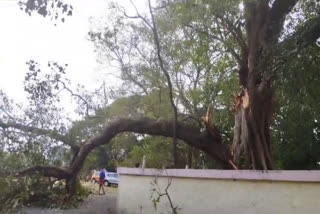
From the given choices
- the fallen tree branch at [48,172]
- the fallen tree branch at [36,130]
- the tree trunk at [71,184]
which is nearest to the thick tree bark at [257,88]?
the tree trunk at [71,184]

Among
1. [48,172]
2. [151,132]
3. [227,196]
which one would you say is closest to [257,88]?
[227,196]

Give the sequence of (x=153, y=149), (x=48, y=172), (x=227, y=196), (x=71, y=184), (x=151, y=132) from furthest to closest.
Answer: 1. (x=153, y=149)
2. (x=151, y=132)
3. (x=71, y=184)
4. (x=48, y=172)
5. (x=227, y=196)

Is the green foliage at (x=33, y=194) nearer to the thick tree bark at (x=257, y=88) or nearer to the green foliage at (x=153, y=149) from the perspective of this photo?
the green foliage at (x=153, y=149)

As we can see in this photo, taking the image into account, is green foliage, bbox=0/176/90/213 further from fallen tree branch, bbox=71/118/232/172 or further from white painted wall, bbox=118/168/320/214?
white painted wall, bbox=118/168/320/214

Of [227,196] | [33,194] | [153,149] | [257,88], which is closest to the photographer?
[227,196]

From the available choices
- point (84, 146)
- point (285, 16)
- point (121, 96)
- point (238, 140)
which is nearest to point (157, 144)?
point (121, 96)

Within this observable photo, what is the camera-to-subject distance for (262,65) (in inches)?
389

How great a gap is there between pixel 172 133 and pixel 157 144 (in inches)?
263

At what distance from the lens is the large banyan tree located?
32.3 ft

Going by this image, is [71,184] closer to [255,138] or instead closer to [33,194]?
[33,194]

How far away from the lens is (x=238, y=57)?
498 inches

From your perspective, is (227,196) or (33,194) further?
(33,194)

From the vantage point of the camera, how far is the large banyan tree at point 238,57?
9836mm

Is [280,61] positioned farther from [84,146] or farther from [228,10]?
[84,146]
